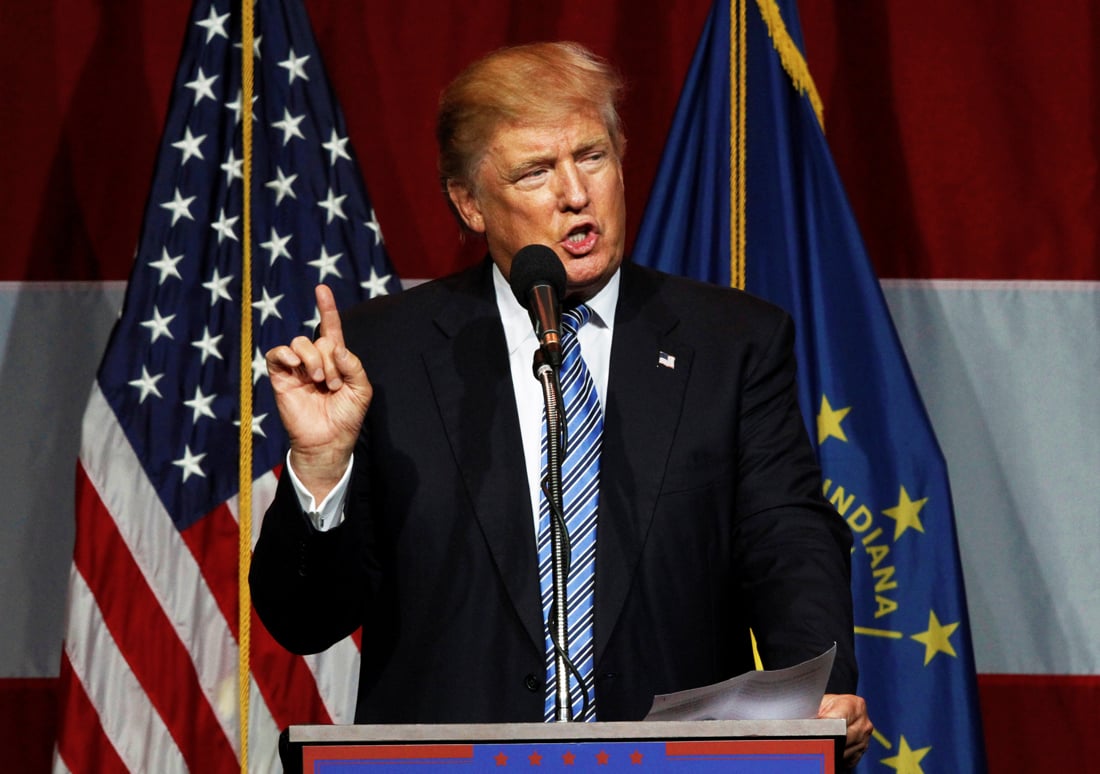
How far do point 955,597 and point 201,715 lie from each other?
161cm

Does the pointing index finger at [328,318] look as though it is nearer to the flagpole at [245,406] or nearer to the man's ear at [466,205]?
the man's ear at [466,205]

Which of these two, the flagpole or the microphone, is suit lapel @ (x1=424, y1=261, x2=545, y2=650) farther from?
the flagpole

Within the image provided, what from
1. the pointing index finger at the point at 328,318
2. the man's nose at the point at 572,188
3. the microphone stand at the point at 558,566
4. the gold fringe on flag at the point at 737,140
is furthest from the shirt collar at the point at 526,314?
the gold fringe on flag at the point at 737,140

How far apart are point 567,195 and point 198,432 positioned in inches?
52.9

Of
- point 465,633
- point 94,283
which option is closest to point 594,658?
point 465,633

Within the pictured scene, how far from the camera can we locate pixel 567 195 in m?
2.27

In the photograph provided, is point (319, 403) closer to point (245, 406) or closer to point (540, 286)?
point (540, 286)

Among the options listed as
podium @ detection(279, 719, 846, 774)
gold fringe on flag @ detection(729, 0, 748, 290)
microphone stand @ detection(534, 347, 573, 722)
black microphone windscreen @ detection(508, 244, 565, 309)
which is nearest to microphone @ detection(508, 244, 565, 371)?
black microphone windscreen @ detection(508, 244, 565, 309)

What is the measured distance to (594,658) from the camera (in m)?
2.00

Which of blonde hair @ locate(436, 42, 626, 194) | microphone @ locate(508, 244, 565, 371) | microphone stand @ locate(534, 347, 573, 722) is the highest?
blonde hair @ locate(436, 42, 626, 194)

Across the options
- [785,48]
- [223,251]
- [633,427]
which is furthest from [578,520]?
[785,48]

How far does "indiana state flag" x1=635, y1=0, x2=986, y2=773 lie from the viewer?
10.5 ft

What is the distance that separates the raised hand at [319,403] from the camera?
6.27 ft

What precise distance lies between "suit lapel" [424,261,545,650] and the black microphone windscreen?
351 millimetres
